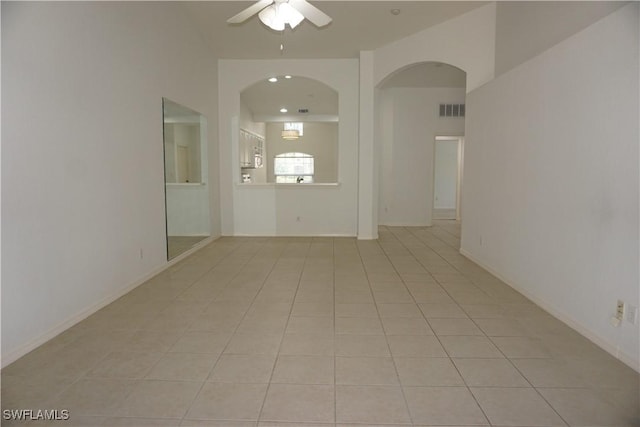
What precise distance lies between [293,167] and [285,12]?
34.6ft

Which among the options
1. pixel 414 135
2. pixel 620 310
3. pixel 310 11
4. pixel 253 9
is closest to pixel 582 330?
pixel 620 310

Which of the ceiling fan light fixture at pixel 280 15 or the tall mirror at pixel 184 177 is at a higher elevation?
the ceiling fan light fixture at pixel 280 15

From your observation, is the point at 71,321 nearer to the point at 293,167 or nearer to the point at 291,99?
the point at 291,99

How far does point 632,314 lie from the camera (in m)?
2.47

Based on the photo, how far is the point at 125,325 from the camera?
3.12 meters

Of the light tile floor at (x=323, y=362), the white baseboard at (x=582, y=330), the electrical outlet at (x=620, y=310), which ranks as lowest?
the light tile floor at (x=323, y=362)

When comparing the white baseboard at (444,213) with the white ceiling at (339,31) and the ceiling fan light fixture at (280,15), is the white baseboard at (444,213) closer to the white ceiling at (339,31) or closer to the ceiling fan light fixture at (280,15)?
the white ceiling at (339,31)

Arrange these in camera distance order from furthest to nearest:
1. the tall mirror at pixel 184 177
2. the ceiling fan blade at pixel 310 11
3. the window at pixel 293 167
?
1. the window at pixel 293 167
2. the tall mirror at pixel 184 177
3. the ceiling fan blade at pixel 310 11

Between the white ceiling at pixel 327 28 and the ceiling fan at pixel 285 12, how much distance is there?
1481mm

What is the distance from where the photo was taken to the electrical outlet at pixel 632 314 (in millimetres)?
2438

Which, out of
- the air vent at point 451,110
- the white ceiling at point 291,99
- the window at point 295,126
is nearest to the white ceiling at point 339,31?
the air vent at point 451,110

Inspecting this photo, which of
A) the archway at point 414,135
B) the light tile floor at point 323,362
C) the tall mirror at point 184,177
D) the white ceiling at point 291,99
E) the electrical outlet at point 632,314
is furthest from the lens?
the white ceiling at point 291,99

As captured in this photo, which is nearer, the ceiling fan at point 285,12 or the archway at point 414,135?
the ceiling fan at point 285,12

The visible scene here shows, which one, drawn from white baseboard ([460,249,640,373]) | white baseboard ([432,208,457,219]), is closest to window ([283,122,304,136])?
white baseboard ([432,208,457,219])
